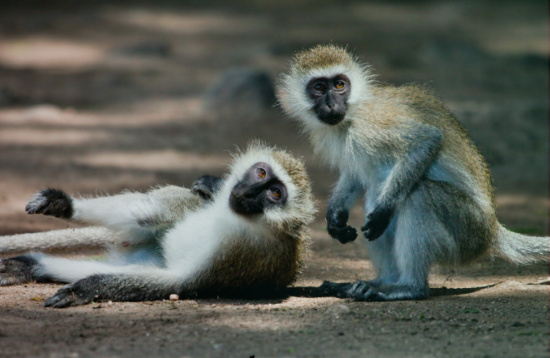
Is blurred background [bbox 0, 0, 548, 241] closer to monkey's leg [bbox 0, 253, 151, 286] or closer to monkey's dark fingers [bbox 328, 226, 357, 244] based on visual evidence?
monkey's leg [bbox 0, 253, 151, 286]

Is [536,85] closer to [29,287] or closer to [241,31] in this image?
[241,31]

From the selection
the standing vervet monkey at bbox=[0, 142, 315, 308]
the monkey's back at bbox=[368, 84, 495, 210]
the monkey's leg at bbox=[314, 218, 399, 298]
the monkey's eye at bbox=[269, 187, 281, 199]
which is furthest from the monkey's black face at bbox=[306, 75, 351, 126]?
the monkey's leg at bbox=[314, 218, 399, 298]

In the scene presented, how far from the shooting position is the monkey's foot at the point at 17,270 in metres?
5.45

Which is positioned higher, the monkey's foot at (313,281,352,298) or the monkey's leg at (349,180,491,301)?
the monkey's leg at (349,180,491,301)

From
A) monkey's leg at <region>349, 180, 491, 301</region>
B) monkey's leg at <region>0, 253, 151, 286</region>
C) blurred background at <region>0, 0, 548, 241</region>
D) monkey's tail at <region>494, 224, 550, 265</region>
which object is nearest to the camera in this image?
monkey's leg at <region>349, 180, 491, 301</region>

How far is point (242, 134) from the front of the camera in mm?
12570

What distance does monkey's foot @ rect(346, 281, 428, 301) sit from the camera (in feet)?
17.1

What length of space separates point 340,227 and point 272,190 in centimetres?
101

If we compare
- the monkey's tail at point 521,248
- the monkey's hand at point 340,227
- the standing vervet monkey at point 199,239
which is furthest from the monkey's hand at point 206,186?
the monkey's tail at point 521,248

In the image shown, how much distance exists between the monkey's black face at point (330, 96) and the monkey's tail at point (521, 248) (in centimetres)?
180

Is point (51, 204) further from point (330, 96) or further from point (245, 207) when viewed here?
point (330, 96)

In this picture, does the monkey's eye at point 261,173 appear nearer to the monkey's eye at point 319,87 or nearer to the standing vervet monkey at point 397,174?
the standing vervet monkey at point 397,174

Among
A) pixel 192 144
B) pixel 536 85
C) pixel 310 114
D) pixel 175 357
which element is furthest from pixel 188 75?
pixel 175 357

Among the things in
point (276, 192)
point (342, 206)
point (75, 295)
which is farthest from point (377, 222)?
point (75, 295)
